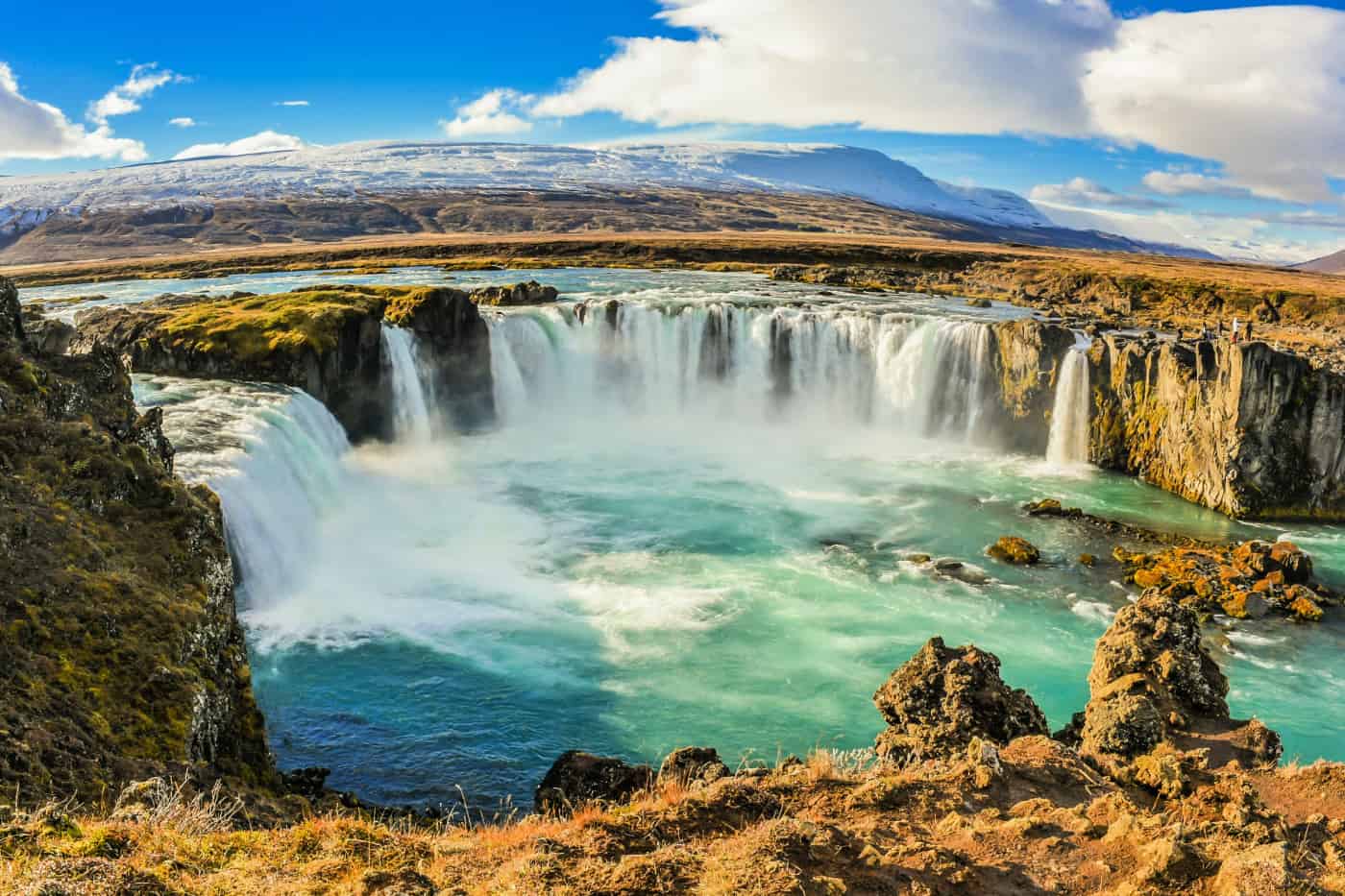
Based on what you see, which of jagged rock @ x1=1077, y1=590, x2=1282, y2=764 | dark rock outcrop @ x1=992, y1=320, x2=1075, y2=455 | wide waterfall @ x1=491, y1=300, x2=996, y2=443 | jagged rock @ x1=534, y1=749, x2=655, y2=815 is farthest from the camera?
wide waterfall @ x1=491, y1=300, x2=996, y2=443

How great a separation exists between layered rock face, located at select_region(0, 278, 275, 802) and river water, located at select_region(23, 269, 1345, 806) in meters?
4.12

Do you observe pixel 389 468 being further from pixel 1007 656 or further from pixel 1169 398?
pixel 1169 398

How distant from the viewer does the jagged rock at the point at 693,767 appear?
463 inches

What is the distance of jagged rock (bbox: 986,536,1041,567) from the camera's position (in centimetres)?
2869

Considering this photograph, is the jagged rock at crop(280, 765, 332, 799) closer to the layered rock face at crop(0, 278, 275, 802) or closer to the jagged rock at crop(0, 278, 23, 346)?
the layered rock face at crop(0, 278, 275, 802)

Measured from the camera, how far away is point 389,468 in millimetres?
37719

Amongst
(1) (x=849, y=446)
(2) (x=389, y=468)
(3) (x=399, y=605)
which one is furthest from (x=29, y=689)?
(1) (x=849, y=446)

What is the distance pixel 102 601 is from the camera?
41.9ft

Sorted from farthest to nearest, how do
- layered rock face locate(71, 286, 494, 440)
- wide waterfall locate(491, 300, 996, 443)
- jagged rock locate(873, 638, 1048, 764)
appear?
wide waterfall locate(491, 300, 996, 443)
layered rock face locate(71, 286, 494, 440)
jagged rock locate(873, 638, 1048, 764)

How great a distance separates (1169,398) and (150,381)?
4381 centimetres

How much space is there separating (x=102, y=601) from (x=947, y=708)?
1318 centimetres

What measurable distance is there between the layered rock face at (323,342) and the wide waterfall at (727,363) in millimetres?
2219

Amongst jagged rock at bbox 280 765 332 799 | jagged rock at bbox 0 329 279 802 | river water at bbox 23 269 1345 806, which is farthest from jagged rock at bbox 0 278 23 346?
jagged rock at bbox 280 765 332 799

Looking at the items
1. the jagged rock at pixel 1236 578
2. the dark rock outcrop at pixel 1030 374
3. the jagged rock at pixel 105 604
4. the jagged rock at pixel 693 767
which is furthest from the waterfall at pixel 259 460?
the dark rock outcrop at pixel 1030 374
